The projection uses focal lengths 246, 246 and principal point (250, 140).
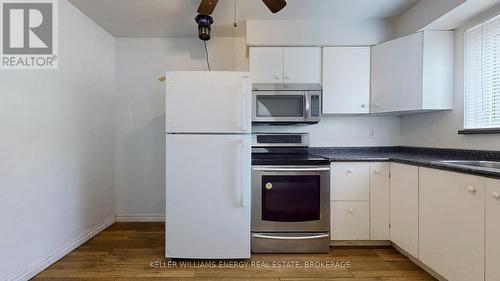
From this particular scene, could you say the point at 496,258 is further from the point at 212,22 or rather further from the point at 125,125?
the point at 125,125

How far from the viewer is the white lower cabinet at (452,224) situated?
1.42 metres

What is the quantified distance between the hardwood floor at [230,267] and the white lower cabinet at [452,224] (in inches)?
10.4

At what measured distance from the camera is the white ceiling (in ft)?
7.28

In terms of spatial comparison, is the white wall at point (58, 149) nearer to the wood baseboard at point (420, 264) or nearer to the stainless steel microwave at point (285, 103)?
the stainless steel microwave at point (285, 103)

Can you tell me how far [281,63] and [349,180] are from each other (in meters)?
1.34

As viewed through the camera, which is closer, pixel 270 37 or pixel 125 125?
pixel 270 37

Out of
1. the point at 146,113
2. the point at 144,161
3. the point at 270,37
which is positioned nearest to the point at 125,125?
the point at 146,113

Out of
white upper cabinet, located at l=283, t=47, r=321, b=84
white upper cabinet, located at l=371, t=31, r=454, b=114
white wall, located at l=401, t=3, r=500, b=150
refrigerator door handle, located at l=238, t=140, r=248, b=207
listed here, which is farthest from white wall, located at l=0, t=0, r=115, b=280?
white wall, located at l=401, t=3, r=500, b=150

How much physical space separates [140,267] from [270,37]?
7.92ft

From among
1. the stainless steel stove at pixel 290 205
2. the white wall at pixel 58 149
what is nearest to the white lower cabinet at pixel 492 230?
the stainless steel stove at pixel 290 205

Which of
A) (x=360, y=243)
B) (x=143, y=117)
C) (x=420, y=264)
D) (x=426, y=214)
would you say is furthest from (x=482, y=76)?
(x=143, y=117)

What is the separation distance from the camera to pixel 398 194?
2.10 m

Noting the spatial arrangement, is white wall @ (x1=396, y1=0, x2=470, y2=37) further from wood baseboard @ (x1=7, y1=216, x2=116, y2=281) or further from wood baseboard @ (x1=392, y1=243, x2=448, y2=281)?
wood baseboard @ (x1=7, y1=216, x2=116, y2=281)

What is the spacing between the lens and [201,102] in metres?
2.01
